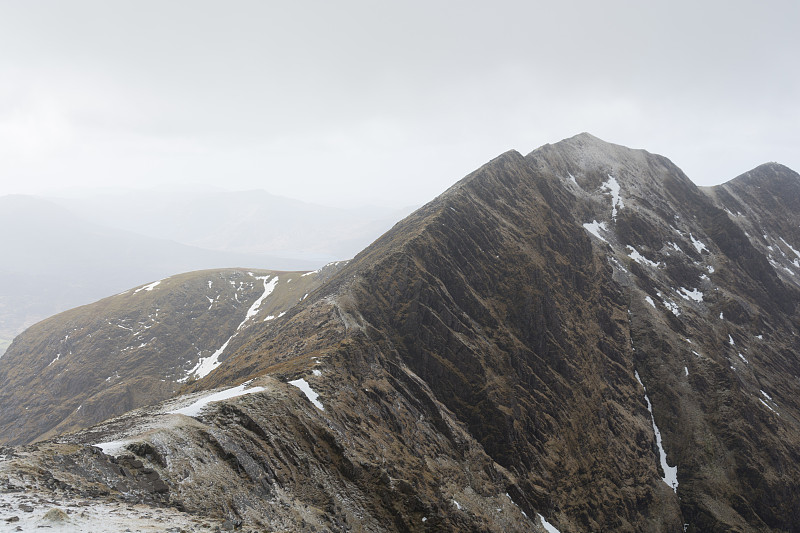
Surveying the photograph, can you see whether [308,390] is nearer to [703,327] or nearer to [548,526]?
[548,526]

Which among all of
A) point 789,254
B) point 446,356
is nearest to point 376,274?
point 446,356

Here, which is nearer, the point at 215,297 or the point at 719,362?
the point at 719,362

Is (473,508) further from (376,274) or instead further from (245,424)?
(376,274)

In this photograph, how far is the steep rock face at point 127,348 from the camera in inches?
4222

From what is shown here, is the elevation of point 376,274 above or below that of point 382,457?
above

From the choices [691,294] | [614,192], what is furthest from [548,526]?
[614,192]

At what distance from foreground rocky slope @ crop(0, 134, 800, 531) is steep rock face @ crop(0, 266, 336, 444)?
25.9 meters

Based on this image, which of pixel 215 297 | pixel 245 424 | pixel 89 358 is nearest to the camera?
pixel 245 424

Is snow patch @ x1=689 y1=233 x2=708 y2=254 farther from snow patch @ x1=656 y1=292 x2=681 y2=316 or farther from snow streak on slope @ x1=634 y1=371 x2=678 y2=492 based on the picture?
snow streak on slope @ x1=634 y1=371 x2=678 y2=492

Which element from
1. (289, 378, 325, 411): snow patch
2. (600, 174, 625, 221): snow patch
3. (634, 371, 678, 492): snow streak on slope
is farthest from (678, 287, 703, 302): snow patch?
(289, 378, 325, 411): snow patch

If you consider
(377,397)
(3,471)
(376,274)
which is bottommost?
(377,397)

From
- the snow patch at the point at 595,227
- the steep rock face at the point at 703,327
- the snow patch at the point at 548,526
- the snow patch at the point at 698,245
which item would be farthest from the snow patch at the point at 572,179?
the snow patch at the point at 548,526

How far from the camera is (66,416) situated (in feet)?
348

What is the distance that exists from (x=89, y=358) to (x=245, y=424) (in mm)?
123826
